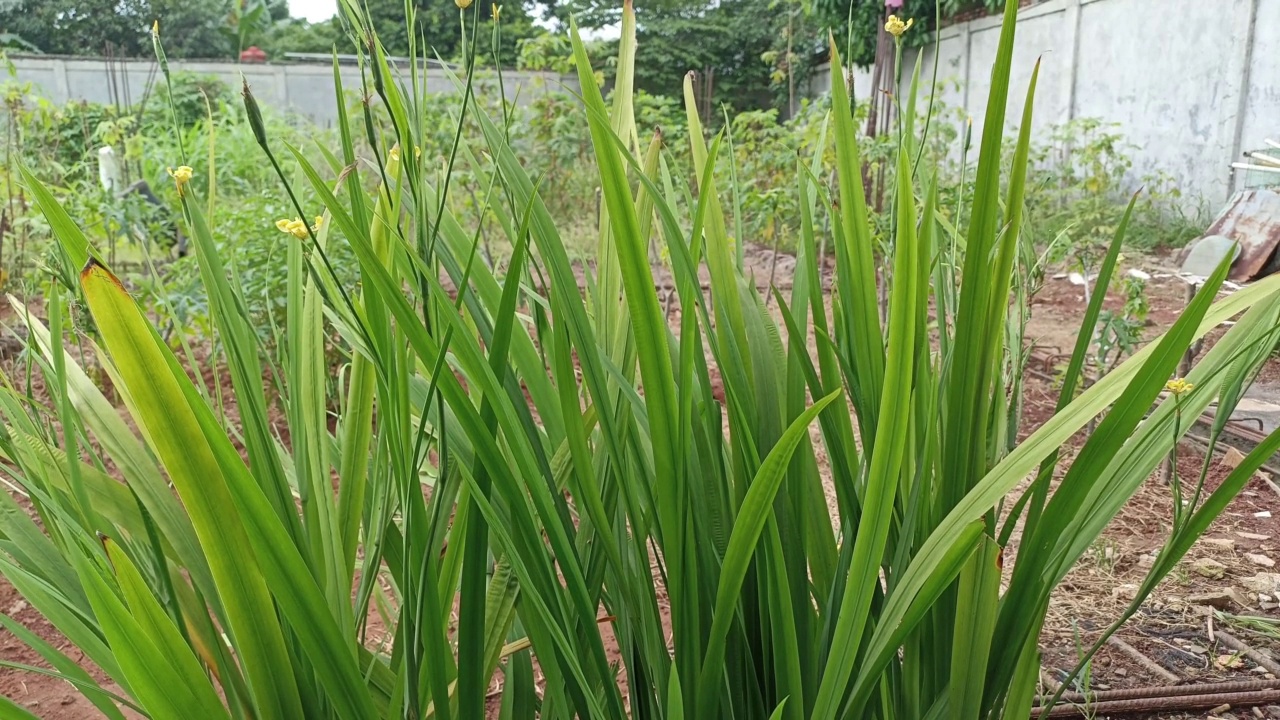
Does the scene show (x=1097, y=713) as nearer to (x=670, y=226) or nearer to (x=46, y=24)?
(x=670, y=226)

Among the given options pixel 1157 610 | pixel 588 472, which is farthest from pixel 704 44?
pixel 588 472

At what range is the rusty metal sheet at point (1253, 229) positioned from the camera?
477 centimetres

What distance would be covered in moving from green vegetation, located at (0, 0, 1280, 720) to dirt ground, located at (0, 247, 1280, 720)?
0.47m

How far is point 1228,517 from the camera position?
2006 mm

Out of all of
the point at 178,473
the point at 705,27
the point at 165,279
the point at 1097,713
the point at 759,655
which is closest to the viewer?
the point at 178,473

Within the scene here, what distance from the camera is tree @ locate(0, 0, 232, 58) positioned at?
71.8 ft

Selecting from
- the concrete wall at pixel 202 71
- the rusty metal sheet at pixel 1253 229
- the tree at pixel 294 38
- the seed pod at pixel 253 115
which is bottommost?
the rusty metal sheet at pixel 1253 229

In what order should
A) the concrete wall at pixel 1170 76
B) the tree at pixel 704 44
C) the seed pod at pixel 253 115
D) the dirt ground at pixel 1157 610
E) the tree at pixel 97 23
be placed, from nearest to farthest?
Answer: 1. the seed pod at pixel 253 115
2. the dirt ground at pixel 1157 610
3. the concrete wall at pixel 1170 76
4. the tree at pixel 704 44
5. the tree at pixel 97 23

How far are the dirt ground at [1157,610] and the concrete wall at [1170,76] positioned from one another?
187 inches

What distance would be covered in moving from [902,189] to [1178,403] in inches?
8.3

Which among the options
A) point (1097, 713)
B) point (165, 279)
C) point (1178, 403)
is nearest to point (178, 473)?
point (1178, 403)

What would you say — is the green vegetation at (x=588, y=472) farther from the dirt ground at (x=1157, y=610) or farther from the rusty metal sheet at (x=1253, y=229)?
the rusty metal sheet at (x=1253, y=229)

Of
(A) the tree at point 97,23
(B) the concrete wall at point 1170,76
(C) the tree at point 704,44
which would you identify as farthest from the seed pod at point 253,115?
(A) the tree at point 97,23

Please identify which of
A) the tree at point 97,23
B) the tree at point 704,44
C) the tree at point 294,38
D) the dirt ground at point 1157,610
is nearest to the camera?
the dirt ground at point 1157,610
